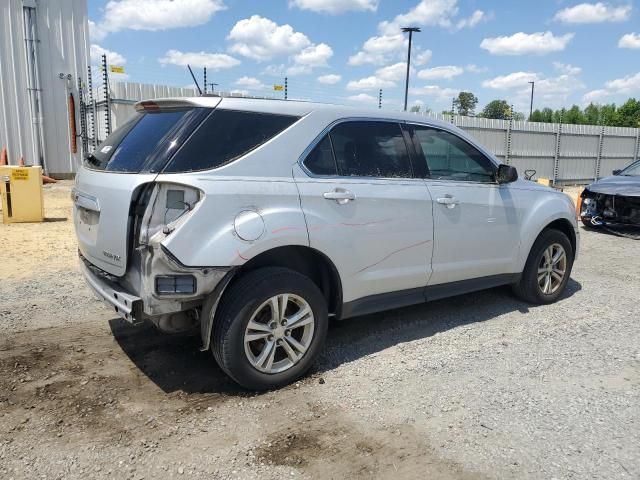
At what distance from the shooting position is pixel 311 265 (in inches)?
152

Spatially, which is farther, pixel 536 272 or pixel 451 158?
pixel 536 272

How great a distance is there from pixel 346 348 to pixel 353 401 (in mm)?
868

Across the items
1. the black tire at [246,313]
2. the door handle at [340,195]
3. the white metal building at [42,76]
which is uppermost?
the white metal building at [42,76]

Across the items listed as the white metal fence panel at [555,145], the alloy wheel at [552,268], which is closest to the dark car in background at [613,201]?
the alloy wheel at [552,268]

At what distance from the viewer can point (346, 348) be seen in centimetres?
430

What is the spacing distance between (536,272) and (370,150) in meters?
2.43

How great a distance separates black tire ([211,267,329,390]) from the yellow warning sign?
7511 mm

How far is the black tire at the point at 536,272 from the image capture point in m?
5.32

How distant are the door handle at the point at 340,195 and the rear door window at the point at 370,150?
165 millimetres

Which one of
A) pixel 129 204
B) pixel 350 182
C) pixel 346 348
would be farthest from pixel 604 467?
pixel 129 204

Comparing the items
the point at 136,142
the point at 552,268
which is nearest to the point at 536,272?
the point at 552,268

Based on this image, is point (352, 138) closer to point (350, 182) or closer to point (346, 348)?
point (350, 182)

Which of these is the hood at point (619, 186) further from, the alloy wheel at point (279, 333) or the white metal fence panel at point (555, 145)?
the alloy wheel at point (279, 333)

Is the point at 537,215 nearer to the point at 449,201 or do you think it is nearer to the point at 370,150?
the point at 449,201
